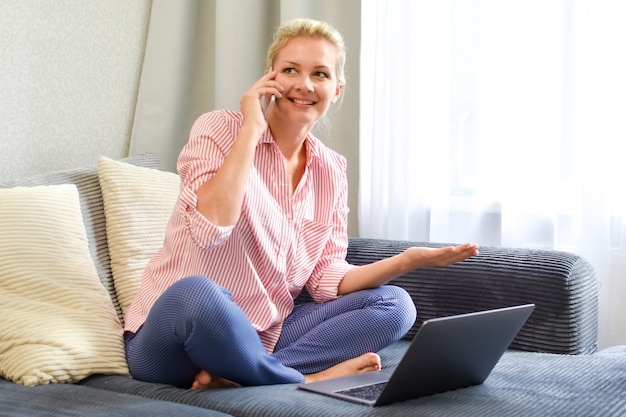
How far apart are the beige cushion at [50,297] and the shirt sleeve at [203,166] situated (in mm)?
317

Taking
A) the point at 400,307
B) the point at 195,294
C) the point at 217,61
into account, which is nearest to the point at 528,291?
the point at 400,307

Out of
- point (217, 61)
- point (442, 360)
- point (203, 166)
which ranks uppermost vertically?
point (217, 61)

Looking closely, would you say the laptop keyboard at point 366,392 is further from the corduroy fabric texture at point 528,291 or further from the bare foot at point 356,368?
the corduroy fabric texture at point 528,291

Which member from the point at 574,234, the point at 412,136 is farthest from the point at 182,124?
the point at 574,234

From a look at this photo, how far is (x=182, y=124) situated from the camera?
114 inches

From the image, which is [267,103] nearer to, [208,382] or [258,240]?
[258,240]

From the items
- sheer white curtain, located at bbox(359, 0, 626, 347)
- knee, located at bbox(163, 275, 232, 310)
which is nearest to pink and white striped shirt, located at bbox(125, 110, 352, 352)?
knee, located at bbox(163, 275, 232, 310)

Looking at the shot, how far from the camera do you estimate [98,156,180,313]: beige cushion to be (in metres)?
2.08

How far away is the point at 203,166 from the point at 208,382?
0.44 metres

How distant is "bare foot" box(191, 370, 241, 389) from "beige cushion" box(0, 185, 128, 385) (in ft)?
0.66

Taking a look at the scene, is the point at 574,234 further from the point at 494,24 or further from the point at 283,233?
the point at 283,233

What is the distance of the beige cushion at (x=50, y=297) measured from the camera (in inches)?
66.2

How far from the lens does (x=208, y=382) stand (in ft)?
5.38

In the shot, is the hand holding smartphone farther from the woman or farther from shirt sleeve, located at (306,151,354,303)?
shirt sleeve, located at (306,151,354,303)
